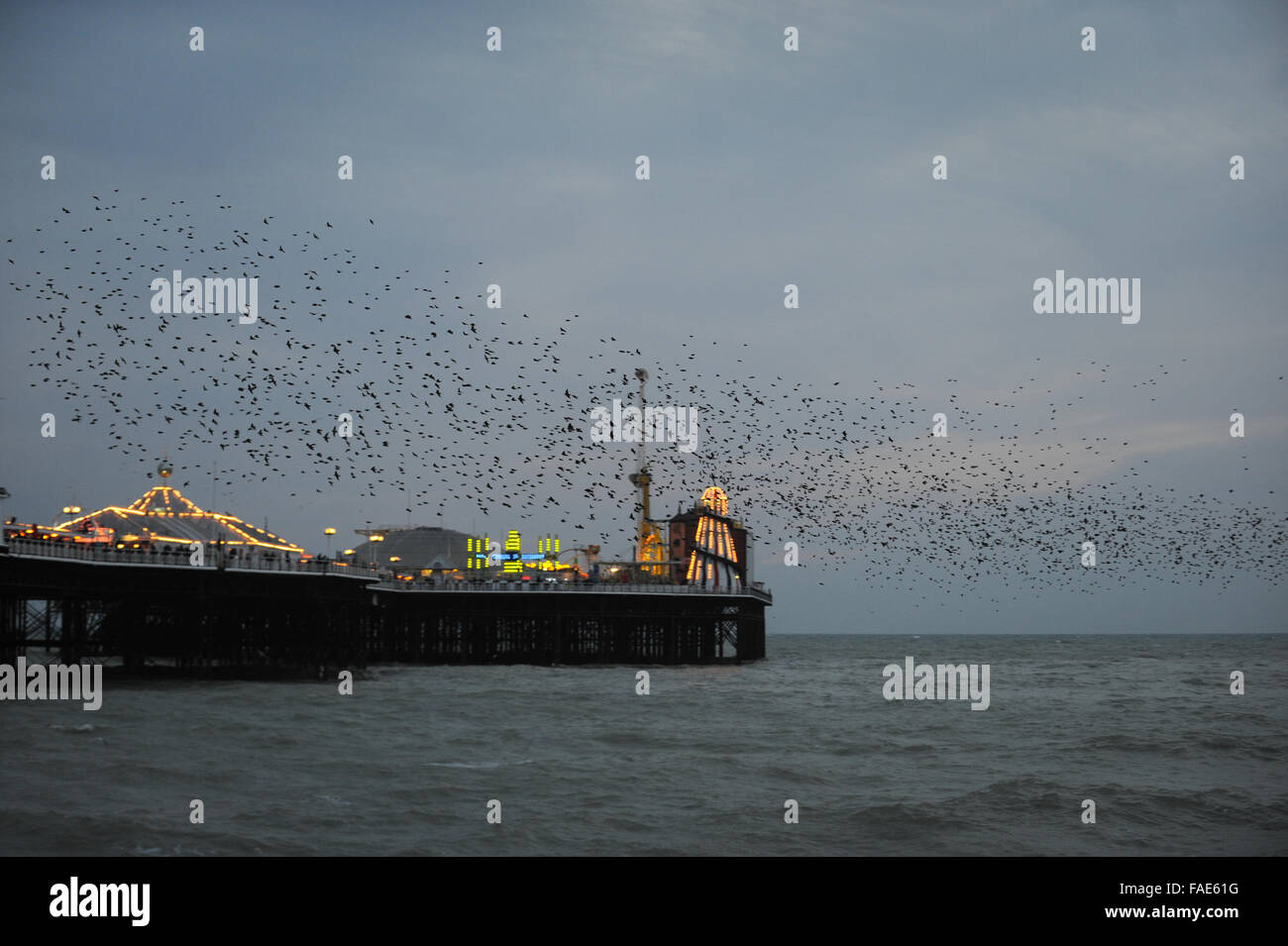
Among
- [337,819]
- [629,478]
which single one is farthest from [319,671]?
[629,478]

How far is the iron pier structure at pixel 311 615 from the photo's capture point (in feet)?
194

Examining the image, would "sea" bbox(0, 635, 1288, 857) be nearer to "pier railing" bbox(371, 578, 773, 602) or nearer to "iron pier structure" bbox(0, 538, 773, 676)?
"iron pier structure" bbox(0, 538, 773, 676)

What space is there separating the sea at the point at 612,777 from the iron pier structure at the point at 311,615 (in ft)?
20.6

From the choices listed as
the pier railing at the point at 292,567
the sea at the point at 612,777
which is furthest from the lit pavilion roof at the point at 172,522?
the sea at the point at 612,777

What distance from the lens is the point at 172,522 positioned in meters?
85.8
